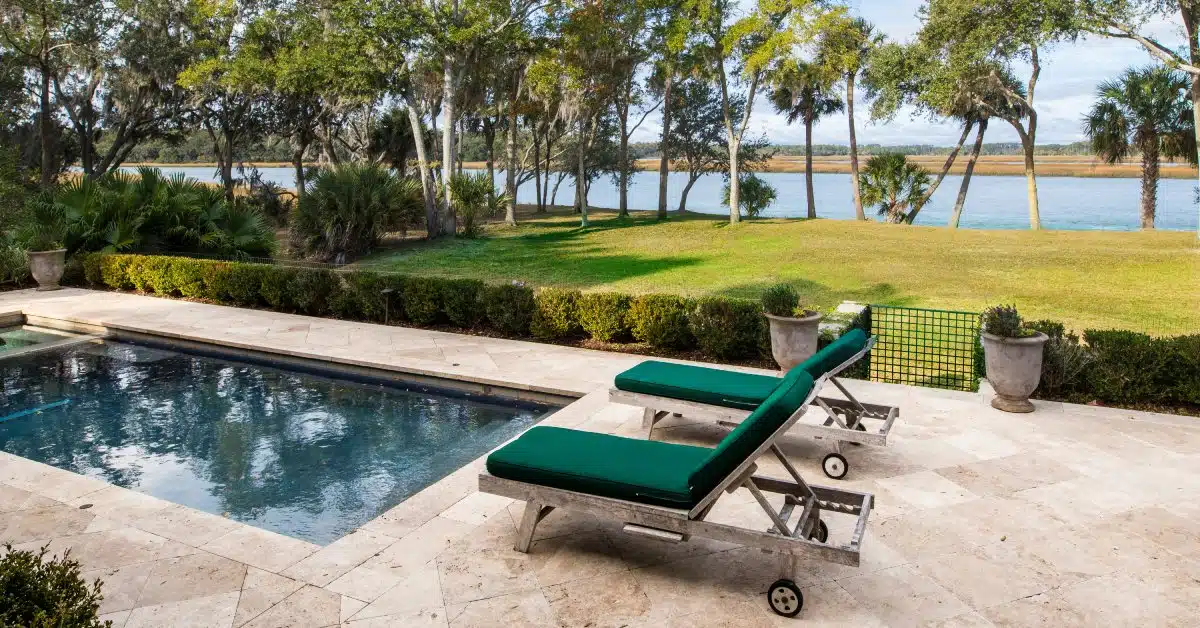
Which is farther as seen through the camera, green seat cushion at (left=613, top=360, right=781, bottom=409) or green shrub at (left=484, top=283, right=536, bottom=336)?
green shrub at (left=484, top=283, right=536, bottom=336)

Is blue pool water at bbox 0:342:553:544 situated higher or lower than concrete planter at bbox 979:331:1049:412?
lower

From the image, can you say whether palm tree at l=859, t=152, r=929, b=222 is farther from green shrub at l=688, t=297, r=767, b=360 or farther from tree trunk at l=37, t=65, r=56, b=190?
tree trunk at l=37, t=65, r=56, b=190

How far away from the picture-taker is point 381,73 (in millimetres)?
24453

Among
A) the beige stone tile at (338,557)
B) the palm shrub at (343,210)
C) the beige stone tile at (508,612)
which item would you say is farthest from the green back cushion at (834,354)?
the palm shrub at (343,210)

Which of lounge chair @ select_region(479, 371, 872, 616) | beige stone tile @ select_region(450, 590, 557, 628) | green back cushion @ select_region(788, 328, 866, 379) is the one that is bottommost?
beige stone tile @ select_region(450, 590, 557, 628)

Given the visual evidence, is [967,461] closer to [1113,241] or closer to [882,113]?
[1113,241]

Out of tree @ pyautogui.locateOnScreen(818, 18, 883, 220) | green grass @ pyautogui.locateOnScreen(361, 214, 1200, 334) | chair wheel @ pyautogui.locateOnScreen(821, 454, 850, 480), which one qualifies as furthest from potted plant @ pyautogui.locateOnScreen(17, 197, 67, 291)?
tree @ pyautogui.locateOnScreen(818, 18, 883, 220)

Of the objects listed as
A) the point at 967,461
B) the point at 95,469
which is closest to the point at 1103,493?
the point at 967,461

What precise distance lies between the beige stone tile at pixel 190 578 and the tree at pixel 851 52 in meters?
27.3

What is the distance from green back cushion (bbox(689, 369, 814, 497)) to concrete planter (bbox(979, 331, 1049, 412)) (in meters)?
3.65

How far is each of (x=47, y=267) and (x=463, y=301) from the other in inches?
332

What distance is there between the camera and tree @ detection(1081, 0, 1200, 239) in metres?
20.1

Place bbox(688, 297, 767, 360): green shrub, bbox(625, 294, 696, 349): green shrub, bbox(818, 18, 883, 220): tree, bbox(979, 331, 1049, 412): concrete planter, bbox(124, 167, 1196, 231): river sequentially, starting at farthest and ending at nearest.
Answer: bbox(124, 167, 1196, 231): river < bbox(818, 18, 883, 220): tree < bbox(625, 294, 696, 349): green shrub < bbox(688, 297, 767, 360): green shrub < bbox(979, 331, 1049, 412): concrete planter

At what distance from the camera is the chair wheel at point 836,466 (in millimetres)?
5301
